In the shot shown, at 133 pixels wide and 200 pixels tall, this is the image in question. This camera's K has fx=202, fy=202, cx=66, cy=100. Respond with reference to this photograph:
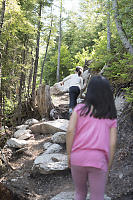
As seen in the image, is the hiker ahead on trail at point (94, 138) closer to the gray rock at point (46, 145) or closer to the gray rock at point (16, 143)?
the gray rock at point (46, 145)

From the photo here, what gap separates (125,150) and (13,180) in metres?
3.35

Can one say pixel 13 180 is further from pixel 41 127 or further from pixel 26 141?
pixel 41 127

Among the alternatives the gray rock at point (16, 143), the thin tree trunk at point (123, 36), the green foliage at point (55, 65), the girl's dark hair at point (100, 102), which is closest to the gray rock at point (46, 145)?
the gray rock at point (16, 143)

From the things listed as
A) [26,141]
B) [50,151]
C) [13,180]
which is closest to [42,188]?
[13,180]

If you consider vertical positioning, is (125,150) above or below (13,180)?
above

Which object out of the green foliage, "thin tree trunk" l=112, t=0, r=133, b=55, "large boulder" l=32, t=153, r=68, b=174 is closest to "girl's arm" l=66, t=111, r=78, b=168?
"large boulder" l=32, t=153, r=68, b=174

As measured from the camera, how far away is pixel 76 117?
2162mm

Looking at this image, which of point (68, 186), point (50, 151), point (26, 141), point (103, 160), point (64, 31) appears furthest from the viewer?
point (64, 31)

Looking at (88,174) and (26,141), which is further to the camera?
(26,141)

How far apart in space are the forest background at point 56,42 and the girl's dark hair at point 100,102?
2.59m

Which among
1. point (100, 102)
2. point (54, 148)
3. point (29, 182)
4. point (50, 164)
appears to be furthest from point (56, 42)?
point (100, 102)

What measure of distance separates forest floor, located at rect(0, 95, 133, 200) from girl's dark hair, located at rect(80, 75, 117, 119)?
97.6 inches

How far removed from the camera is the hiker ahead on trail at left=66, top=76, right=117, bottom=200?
2.07 m

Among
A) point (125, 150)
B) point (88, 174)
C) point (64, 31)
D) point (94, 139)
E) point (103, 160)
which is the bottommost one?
point (125, 150)
